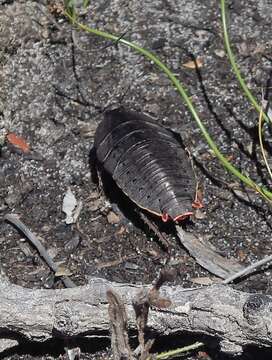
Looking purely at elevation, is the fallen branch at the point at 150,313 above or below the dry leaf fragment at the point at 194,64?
below

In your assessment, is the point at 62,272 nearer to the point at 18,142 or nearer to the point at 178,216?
the point at 178,216

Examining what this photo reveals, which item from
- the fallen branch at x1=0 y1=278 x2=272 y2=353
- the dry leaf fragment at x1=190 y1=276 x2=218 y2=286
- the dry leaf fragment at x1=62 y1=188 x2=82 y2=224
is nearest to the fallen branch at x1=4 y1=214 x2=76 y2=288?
the dry leaf fragment at x1=62 y1=188 x2=82 y2=224

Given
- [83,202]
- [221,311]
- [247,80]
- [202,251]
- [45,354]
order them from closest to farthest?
1. [221,311]
2. [45,354]
3. [202,251]
4. [83,202]
5. [247,80]

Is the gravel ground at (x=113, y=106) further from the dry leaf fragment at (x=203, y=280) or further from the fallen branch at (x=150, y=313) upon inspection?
the fallen branch at (x=150, y=313)

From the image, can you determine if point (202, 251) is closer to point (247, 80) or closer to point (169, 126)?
point (169, 126)

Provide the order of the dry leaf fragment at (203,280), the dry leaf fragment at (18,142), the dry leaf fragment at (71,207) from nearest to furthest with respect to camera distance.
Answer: the dry leaf fragment at (203,280)
the dry leaf fragment at (71,207)
the dry leaf fragment at (18,142)

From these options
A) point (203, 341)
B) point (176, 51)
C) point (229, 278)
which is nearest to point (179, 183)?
point (229, 278)

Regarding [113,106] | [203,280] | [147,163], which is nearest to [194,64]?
[113,106]

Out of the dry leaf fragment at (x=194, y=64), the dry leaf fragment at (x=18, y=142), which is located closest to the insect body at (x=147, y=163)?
the dry leaf fragment at (x=18, y=142)
